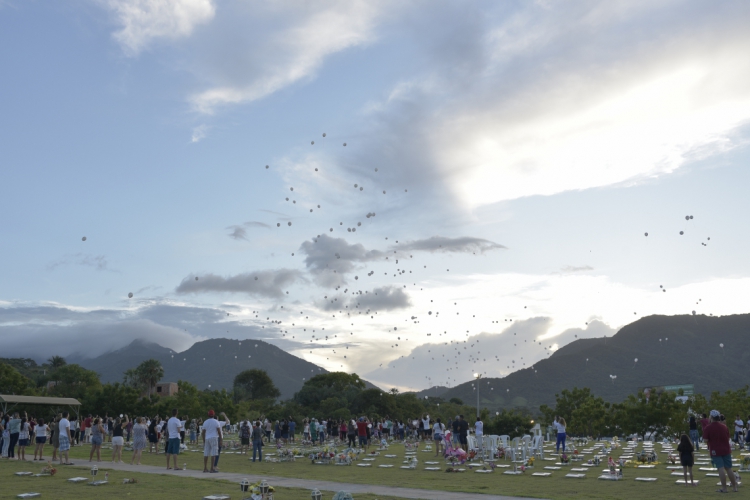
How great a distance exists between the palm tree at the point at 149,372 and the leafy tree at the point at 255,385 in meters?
27.5

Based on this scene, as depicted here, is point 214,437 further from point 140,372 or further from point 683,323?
point 683,323

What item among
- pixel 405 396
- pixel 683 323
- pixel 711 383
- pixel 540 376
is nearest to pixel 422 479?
pixel 405 396

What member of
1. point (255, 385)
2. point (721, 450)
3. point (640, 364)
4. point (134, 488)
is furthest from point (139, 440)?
point (640, 364)

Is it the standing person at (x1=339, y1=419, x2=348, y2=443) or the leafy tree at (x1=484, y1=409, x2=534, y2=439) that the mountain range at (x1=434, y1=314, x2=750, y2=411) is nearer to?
the leafy tree at (x1=484, y1=409, x2=534, y2=439)

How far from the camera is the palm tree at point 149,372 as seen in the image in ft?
383

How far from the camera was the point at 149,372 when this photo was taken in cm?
11750

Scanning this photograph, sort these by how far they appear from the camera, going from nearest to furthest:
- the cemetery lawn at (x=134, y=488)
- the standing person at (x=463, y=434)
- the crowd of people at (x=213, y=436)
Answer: the cemetery lawn at (x=134, y=488), the crowd of people at (x=213, y=436), the standing person at (x=463, y=434)

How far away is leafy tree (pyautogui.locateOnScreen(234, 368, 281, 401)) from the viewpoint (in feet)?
477

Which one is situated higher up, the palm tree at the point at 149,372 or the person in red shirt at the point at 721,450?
the palm tree at the point at 149,372

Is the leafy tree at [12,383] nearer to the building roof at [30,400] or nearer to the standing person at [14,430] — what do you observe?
the building roof at [30,400]

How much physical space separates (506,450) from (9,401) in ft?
106

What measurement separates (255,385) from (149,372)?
33.6 m

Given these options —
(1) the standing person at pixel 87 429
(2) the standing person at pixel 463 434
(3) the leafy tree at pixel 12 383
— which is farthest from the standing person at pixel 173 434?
(3) the leafy tree at pixel 12 383

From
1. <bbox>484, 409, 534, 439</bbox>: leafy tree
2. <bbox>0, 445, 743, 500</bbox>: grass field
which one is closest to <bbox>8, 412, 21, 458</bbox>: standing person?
<bbox>0, 445, 743, 500</bbox>: grass field
